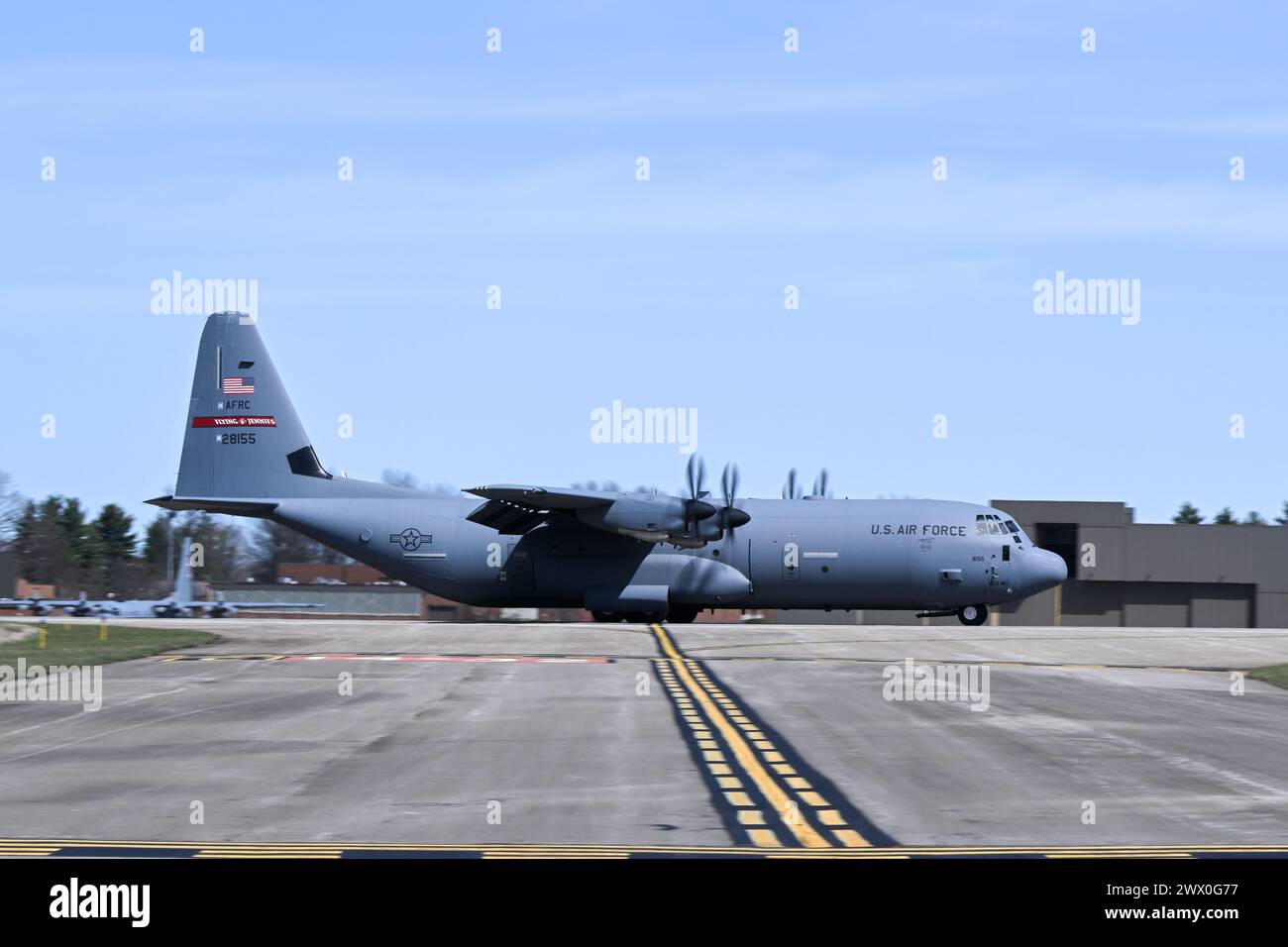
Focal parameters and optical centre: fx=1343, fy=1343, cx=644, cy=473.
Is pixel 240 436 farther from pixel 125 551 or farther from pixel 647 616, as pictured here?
pixel 125 551

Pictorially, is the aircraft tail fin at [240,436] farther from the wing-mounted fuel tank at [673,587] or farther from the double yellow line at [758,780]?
the double yellow line at [758,780]

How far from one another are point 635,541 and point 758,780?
31513 mm

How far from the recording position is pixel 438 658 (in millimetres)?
33969

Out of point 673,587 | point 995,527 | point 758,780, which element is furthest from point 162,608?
point 758,780

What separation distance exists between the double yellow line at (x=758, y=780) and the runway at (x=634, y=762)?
55 millimetres

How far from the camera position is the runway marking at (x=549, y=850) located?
10820mm

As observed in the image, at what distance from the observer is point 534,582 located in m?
47.7

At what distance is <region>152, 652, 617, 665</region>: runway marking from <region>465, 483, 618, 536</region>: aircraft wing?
26.8 feet

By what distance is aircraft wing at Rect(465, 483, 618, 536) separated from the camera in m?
42.9

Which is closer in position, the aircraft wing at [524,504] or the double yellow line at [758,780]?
the double yellow line at [758,780]

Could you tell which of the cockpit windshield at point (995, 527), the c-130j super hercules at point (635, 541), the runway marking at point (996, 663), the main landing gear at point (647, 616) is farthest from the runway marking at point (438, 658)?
the cockpit windshield at point (995, 527)
